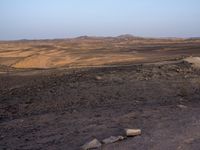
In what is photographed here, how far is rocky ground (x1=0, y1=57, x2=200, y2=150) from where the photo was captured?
7.36 m

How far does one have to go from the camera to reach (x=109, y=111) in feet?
31.4

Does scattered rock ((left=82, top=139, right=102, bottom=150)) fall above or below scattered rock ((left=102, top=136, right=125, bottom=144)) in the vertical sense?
below

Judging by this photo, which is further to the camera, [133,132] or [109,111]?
[109,111]

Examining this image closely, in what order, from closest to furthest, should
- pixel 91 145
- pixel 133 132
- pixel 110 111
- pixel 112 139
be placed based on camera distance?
pixel 91 145 < pixel 112 139 < pixel 133 132 < pixel 110 111

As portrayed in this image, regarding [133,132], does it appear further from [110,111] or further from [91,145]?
[110,111]

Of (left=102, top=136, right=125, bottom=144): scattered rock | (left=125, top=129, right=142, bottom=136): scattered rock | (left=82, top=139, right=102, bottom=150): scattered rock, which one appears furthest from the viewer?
(left=125, top=129, right=142, bottom=136): scattered rock

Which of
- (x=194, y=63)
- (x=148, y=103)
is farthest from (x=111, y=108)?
(x=194, y=63)

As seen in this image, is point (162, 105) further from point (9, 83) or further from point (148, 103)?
point (9, 83)

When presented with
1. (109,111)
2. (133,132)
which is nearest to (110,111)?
(109,111)

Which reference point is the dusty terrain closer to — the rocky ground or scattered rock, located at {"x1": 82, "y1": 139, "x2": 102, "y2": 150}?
the rocky ground

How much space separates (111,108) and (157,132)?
258 centimetres

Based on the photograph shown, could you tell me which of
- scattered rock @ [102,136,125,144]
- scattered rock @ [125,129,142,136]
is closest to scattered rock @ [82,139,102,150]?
scattered rock @ [102,136,125,144]

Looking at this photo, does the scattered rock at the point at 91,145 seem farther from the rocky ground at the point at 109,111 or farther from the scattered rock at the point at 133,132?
the scattered rock at the point at 133,132

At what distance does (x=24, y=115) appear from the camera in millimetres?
10414
